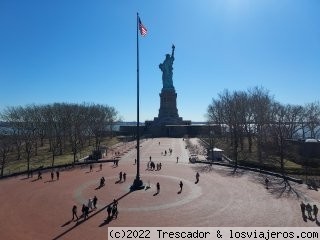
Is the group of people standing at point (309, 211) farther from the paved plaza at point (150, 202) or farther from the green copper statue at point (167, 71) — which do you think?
the green copper statue at point (167, 71)

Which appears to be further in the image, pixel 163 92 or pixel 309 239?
pixel 163 92

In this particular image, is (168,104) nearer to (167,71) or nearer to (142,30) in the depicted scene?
(167,71)

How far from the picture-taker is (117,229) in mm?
21391

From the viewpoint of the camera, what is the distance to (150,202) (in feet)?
90.1

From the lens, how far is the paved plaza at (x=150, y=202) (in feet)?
72.6

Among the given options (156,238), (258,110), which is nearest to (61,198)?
(156,238)

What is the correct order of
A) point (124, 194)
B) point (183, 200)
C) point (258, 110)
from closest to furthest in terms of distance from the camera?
1. point (183, 200)
2. point (124, 194)
3. point (258, 110)

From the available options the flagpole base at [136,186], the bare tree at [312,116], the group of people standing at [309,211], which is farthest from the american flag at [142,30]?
the bare tree at [312,116]

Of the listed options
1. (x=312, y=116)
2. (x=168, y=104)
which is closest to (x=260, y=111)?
(x=312, y=116)

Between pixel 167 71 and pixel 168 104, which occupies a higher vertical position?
pixel 167 71

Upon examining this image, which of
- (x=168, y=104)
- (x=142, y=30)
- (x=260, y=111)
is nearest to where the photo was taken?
(x=142, y=30)

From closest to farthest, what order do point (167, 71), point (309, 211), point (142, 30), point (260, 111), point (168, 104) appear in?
point (309, 211) → point (142, 30) → point (260, 111) → point (167, 71) → point (168, 104)

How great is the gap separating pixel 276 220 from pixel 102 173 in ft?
80.7

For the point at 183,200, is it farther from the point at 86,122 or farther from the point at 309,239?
the point at 86,122
